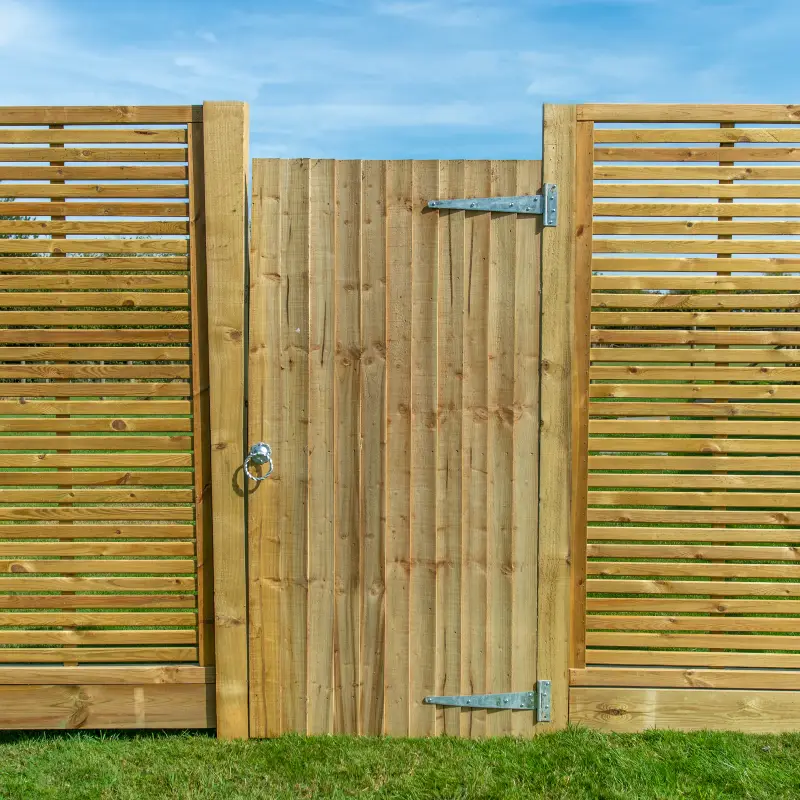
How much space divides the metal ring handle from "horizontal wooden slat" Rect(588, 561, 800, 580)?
1.57 m

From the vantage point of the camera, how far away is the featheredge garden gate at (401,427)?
3180mm

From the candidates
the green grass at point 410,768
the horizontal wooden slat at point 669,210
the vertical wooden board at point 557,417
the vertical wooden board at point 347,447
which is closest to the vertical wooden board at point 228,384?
the green grass at point 410,768

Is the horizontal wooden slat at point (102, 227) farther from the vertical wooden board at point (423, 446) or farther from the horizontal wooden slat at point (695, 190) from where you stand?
the horizontal wooden slat at point (695, 190)

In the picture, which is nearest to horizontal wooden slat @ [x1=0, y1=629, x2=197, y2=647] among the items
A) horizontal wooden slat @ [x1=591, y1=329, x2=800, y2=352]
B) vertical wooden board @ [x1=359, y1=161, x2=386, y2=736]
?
vertical wooden board @ [x1=359, y1=161, x2=386, y2=736]

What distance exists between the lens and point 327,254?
3160 millimetres

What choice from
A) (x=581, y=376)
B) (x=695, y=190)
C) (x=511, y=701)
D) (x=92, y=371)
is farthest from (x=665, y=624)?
(x=92, y=371)

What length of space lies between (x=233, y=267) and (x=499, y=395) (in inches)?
53.0

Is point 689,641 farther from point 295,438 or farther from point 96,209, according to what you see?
point 96,209

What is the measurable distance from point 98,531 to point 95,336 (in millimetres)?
926

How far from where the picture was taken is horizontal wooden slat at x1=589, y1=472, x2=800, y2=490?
3268 mm

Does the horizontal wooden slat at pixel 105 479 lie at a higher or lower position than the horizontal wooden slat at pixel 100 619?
higher

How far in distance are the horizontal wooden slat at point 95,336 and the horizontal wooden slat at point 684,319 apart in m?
1.98

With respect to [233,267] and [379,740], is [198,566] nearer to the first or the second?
[379,740]

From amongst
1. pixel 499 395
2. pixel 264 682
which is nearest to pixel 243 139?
pixel 499 395
